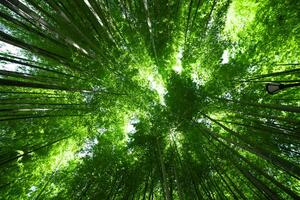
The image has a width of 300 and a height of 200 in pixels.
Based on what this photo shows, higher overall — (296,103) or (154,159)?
(296,103)

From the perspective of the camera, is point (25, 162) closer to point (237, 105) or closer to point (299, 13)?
point (237, 105)

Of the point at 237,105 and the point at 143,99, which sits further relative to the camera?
the point at 143,99

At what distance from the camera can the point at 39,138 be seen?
725 cm

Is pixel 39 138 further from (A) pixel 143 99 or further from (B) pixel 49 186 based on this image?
(A) pixel 143 99

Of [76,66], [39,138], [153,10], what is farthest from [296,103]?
[39,138]

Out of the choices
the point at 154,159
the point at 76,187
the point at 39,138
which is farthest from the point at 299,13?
the point at 39,138

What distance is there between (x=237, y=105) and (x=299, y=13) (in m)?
2.82

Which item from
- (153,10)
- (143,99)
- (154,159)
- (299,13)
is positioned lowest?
(154,159)

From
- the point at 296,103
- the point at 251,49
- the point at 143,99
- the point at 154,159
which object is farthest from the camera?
the point at 143,99

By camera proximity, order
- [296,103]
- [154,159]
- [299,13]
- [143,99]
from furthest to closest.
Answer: [143,99]
[154,159]
[296,103]
[299,13]

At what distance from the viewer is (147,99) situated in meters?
8.23

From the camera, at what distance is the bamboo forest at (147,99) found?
610 cm

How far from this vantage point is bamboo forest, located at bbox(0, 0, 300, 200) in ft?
20.0

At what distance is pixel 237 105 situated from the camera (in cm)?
659
